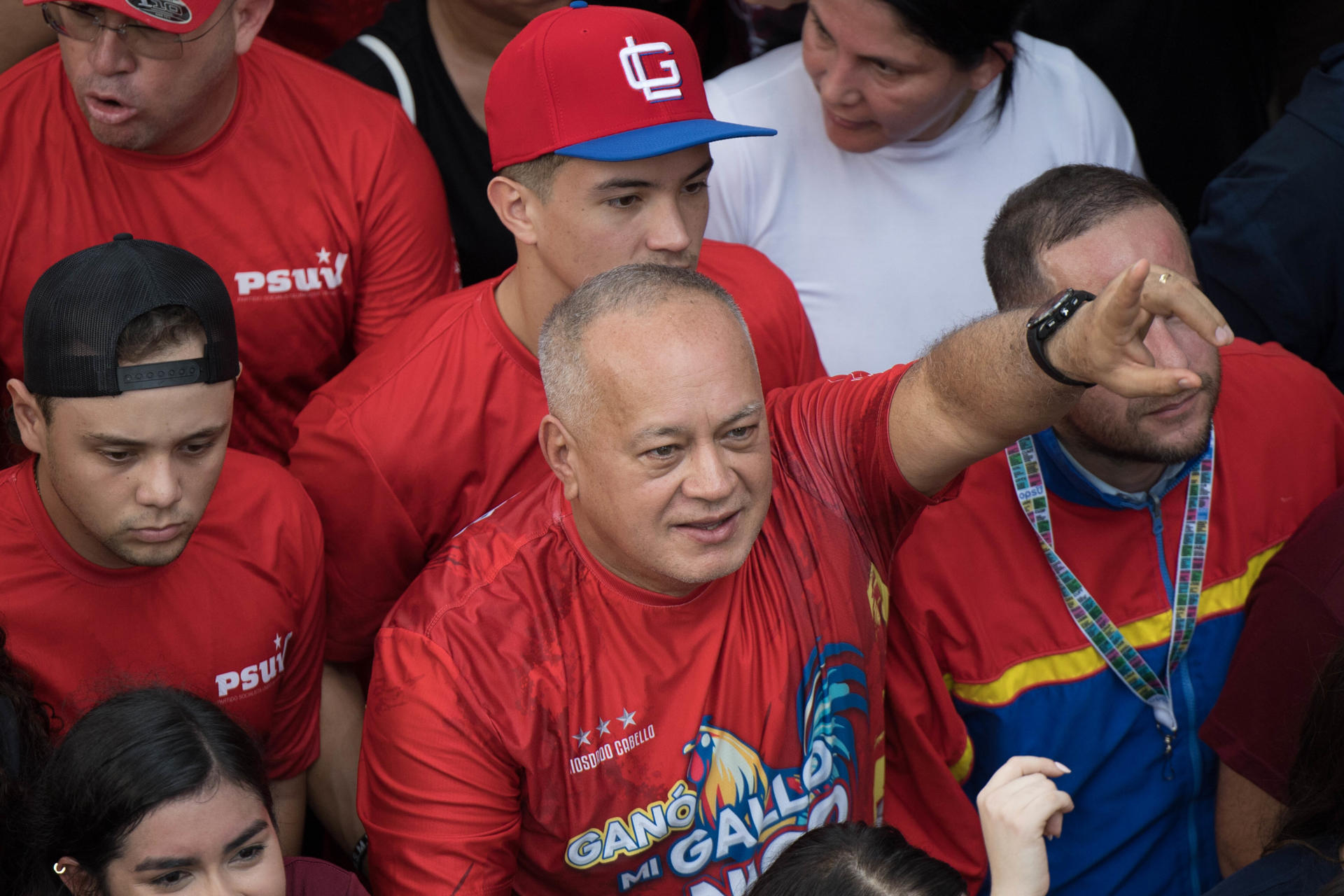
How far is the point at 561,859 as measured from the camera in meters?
2.16

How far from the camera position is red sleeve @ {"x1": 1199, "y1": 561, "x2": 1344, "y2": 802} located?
2369 mm

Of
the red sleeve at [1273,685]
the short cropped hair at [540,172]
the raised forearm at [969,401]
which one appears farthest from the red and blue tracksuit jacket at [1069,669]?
the short cropped hair at [540,172]

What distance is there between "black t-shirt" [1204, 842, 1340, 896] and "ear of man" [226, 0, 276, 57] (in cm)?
230

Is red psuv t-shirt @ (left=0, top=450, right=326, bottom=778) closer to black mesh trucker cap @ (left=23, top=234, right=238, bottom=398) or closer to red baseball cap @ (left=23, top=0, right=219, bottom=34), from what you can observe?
black mesh trucker cap @ (left=23, top=234, right=238, bottom=398)

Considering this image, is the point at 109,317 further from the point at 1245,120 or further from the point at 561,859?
the point at 1245,120

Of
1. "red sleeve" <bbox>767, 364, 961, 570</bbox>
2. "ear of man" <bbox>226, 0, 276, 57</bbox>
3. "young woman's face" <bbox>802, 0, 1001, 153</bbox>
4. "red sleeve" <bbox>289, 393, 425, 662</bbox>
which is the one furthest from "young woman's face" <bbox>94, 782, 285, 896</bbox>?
"young woman's face" <bbox>802, 0, 1001, 153</bbox>

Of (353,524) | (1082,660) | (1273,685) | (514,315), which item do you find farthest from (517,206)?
(1273,685)

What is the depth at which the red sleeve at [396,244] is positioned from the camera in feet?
9.64

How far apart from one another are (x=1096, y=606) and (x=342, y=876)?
1.40m

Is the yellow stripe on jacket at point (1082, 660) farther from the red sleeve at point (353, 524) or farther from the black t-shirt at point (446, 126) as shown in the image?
the black t-shirt at point (446, 126)

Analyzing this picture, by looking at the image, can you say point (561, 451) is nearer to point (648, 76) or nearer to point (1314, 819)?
point (648, 76)

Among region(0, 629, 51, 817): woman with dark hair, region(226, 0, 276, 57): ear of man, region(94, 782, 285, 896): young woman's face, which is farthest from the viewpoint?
region(226, 0, 276, 57): ear of man

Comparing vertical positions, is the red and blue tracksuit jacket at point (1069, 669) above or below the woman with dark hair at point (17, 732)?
below

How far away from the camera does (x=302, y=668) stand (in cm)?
258
